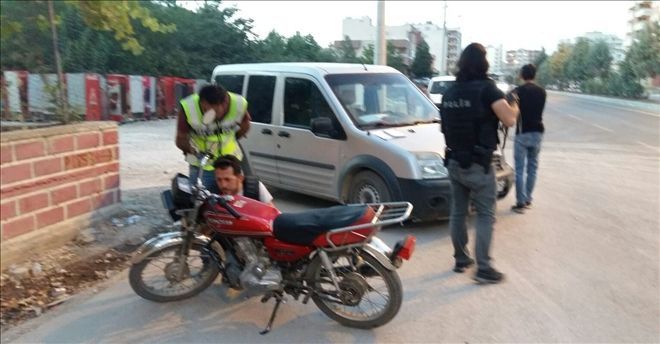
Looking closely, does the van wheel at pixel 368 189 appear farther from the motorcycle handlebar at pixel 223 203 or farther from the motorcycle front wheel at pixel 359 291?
the motorcycle handlebar at pixel 223 203

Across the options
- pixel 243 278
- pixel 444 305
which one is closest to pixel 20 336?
pixel 243 278

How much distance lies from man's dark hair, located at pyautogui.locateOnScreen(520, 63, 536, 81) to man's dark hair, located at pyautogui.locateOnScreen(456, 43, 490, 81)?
2465 millimetres

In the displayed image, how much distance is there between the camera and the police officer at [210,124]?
4.69 m

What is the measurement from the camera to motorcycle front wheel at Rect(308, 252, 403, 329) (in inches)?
150

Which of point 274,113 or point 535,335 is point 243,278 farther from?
point 274,113

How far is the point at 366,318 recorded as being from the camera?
3943 millimetres

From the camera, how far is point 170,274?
4.41 m

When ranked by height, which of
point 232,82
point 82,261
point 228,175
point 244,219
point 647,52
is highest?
point 647,52

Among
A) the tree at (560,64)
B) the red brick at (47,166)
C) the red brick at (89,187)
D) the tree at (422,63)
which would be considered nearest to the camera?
the red brick at (47,166)

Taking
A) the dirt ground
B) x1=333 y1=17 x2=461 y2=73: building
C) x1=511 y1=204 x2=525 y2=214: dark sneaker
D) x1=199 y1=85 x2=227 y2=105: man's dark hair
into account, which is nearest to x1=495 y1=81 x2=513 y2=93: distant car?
x1=511 y1=204 x2=525 y2=214: dark sneaker

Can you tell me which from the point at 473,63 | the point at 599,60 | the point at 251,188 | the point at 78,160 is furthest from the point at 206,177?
the point at 599,60

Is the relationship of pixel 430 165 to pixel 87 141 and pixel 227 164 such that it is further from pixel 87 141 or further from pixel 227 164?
pixel 87 141

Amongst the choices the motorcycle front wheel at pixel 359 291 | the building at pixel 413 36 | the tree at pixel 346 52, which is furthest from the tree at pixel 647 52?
the motorcycle front wheel at pixel 359 291

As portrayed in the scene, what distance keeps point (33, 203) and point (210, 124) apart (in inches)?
71.4
